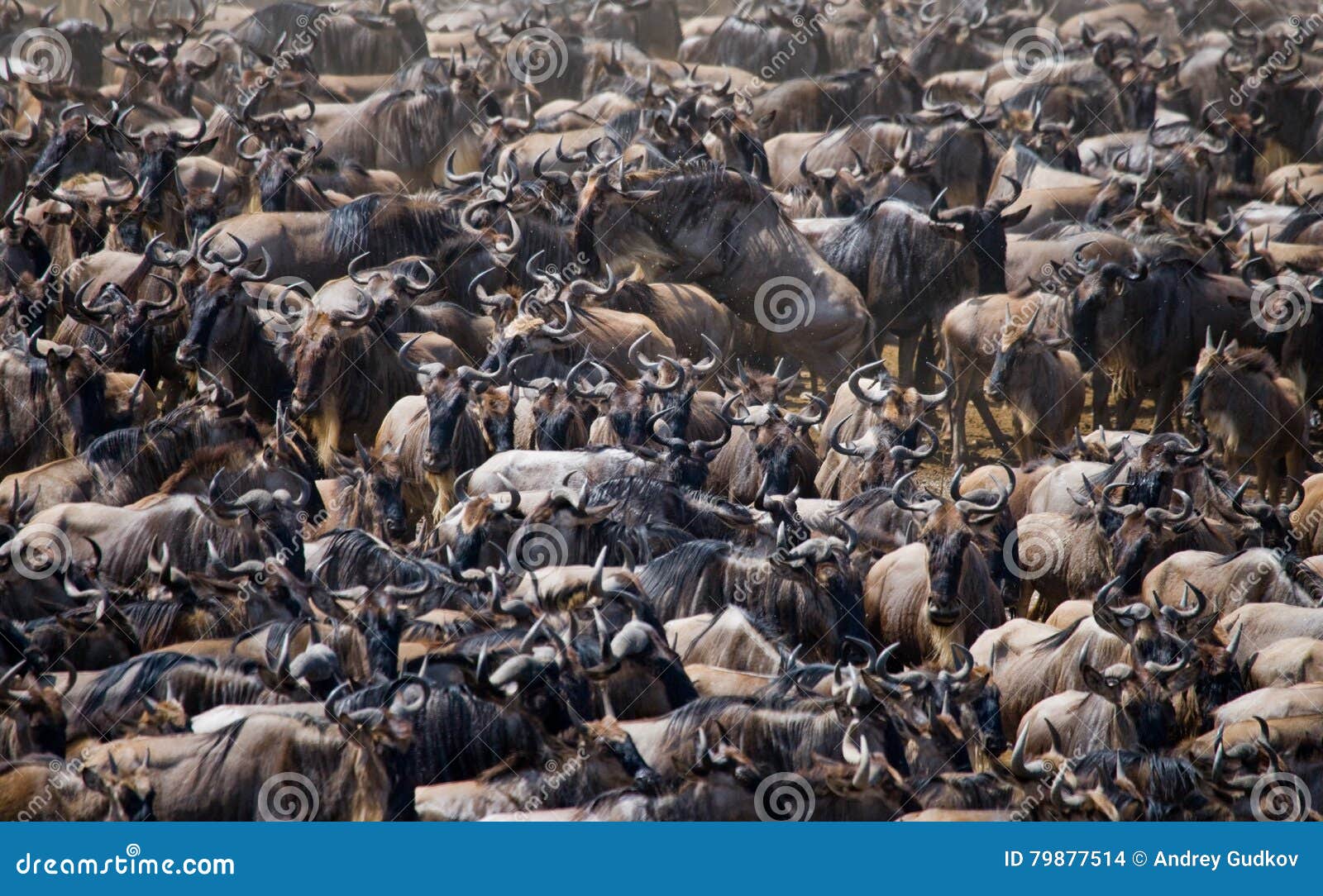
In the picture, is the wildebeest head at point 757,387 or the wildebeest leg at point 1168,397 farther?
the wildebeest leg at point 1168,397

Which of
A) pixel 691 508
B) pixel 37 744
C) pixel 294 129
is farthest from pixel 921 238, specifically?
pixel 37 744

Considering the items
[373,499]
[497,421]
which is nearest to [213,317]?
[497,421]

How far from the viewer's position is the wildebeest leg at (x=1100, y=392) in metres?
14.5

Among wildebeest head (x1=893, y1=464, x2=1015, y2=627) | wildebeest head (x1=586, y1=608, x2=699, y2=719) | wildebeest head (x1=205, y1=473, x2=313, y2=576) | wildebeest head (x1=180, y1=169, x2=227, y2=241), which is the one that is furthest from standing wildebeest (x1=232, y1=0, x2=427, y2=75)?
wildebeest head (x1=586, y1=608, x2=699, y2=719)

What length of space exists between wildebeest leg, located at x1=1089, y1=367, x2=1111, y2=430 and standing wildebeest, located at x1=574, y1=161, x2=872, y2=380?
1.93 metres

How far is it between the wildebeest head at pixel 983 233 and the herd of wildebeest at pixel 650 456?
0.04 m

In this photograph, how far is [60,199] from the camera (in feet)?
50.8

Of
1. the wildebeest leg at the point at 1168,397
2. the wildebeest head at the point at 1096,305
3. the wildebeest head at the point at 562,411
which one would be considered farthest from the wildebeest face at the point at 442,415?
the wildebeest leg at the point at 1168,397

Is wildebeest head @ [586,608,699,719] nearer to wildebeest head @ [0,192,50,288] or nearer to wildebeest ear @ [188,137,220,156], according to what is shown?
wildebeest head @ [0,192,50,288]

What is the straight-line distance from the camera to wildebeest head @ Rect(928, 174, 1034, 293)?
49.9 ft

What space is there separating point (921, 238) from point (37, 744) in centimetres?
969

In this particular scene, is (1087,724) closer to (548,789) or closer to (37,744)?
(548,789)

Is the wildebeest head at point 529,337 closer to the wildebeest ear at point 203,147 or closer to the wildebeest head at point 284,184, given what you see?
the wildebeest head at point 284,184

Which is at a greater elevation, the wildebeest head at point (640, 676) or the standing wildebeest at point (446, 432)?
the wildebeest head at point (640, 676)
